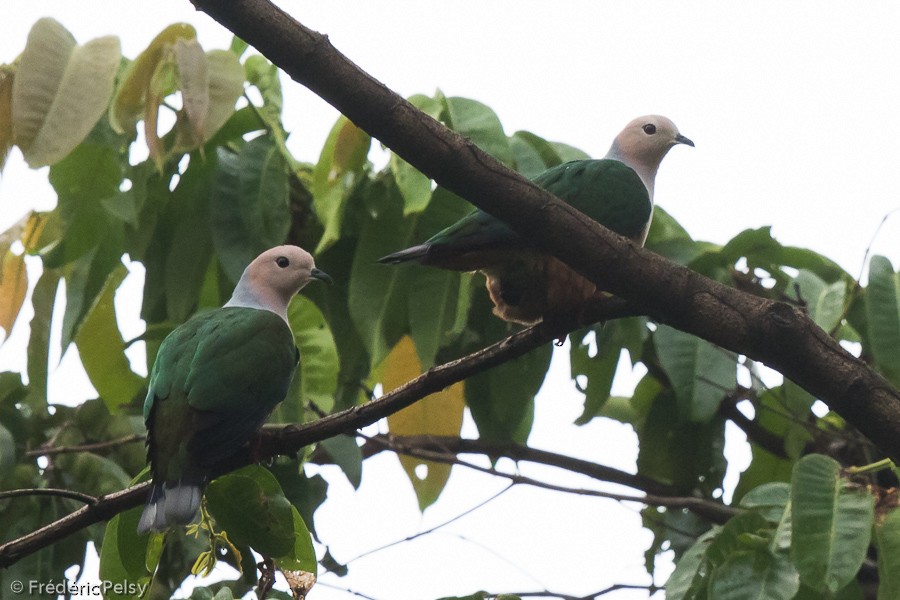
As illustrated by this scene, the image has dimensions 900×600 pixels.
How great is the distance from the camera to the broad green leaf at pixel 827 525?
2.72 metres

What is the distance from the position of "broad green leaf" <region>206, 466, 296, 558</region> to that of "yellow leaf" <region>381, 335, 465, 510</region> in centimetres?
148

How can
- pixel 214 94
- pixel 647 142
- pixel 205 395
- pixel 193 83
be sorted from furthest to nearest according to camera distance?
1. pixel 647 142
2. pixel 214 94
3. pixel 193 83
4. pixel 205 395

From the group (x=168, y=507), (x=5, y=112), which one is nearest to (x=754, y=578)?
(x=168, y=507)

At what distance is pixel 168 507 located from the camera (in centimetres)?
266

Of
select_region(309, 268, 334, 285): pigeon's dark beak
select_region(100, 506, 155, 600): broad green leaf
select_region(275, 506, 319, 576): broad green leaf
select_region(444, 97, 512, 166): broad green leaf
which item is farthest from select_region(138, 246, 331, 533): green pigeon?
select_region(444, 97, 512, 166): broad green leaf

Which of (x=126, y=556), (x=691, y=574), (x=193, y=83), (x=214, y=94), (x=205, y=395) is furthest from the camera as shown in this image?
(x=214, y=94)

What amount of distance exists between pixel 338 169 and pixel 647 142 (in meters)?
1.53

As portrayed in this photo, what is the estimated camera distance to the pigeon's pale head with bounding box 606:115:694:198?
4.67 m

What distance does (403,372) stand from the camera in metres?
4.18

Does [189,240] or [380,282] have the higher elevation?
Result: [189,240]

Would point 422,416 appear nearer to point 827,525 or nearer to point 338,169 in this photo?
point 338,169

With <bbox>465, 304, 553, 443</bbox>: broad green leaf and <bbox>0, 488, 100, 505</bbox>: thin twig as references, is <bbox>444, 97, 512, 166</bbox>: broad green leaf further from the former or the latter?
<bbox>0, 488, 100, 505</bbox>: thin twig

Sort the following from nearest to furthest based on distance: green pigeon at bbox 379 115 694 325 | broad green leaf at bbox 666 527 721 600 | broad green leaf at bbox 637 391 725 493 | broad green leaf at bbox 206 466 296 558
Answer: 1. broad green leaf at bbox 206 466 296 558
2. broad green leaf at bbox 666 527 721 600
3. green pigeon at bbox 379 115 694 325
4. broad green leaf at bbox 637 391 725 493

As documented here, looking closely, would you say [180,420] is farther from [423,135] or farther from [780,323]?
[780,323]
